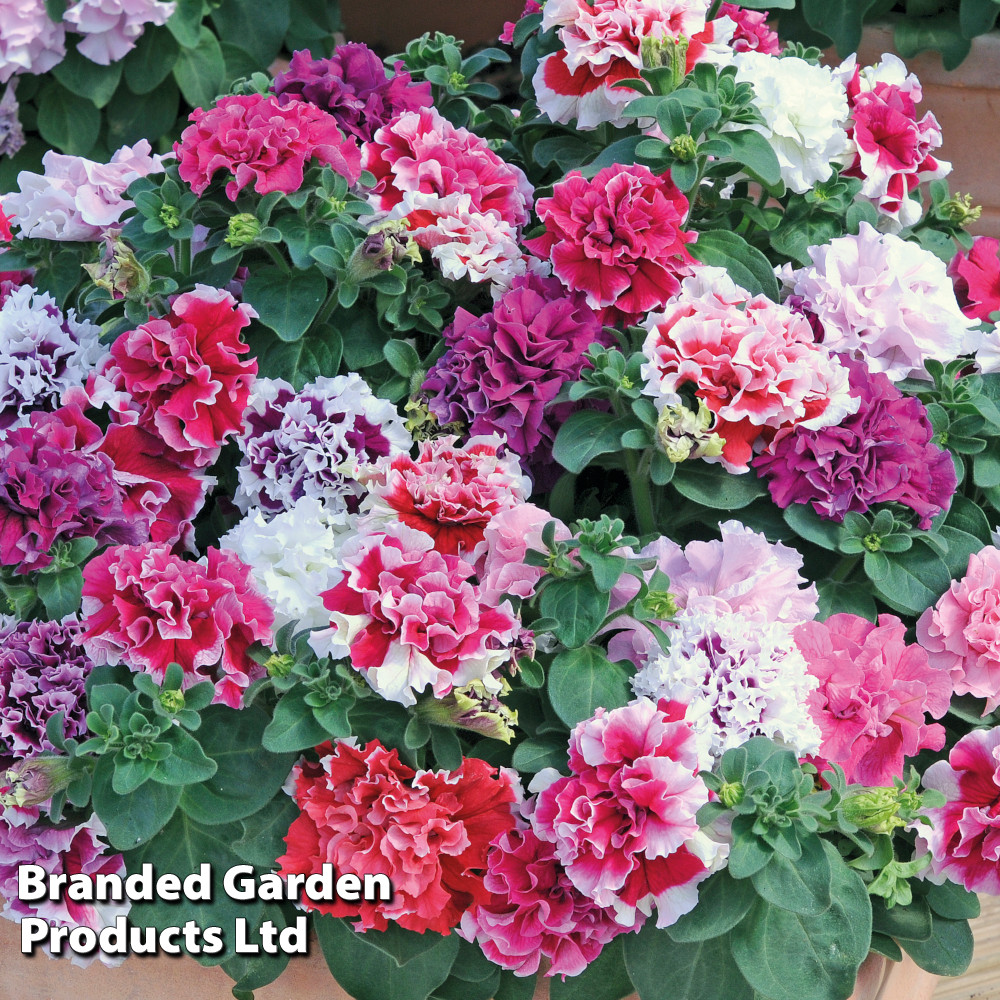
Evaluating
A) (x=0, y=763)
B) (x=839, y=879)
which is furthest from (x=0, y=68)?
(x=839, y=879)

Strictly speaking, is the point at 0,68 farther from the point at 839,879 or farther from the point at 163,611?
the point at 839,879

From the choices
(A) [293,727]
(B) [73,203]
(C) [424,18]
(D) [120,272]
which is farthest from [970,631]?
(C) [424,18]

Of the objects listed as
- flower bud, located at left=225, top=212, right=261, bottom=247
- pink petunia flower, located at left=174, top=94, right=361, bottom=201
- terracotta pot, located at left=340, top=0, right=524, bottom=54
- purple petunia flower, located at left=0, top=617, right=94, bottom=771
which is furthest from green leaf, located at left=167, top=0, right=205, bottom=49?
purple petunia flower, located at left=0, top=617, right=94, bottom=771

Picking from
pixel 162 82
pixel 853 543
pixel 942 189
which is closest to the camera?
pixel 853 543

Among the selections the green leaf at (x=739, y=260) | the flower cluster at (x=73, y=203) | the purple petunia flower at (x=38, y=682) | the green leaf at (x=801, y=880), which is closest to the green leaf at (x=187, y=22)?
the flower cluster at (x=73, y=203)

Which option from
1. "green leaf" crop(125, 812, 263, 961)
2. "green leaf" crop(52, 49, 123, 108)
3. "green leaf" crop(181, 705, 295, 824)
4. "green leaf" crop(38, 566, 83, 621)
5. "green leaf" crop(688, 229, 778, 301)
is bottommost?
"green leaf" crop(125, 812, 263, 961)

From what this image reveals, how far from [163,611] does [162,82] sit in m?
1.32

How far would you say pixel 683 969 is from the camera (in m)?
0.83

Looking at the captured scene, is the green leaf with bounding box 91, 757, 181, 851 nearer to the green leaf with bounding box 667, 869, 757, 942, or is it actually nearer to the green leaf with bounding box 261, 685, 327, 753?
the green leaf with bounding box 261, 685, 327, 753

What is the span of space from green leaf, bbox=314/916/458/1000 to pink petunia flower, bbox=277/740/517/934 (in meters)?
0.02

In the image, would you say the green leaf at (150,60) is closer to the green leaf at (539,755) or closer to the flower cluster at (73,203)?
the flower cluster at (73,203)

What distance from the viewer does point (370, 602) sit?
31.5 inches

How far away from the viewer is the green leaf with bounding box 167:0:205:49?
1803 mm

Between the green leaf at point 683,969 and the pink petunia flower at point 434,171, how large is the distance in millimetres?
651
